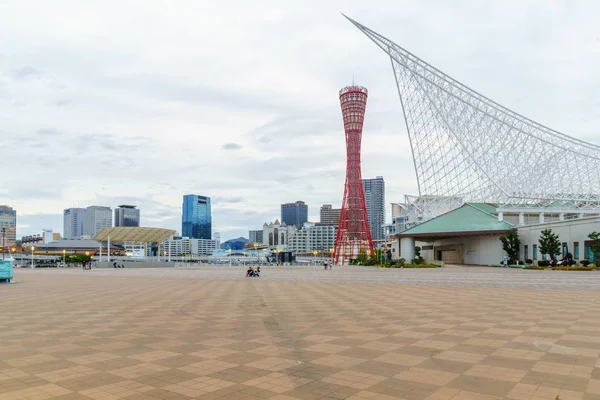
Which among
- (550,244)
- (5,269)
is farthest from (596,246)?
(5,269)

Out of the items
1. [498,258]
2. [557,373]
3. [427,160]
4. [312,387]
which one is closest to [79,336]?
[312,387]

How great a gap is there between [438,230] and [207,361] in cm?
5849

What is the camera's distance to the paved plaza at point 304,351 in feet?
20.5

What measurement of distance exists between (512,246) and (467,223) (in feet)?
28.8

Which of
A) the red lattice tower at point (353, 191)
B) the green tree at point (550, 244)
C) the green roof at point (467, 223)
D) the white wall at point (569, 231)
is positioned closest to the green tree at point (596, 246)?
the white wall at point (569, 231)

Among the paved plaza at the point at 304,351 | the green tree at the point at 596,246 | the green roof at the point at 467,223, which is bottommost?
the paved plaza at the point at 304,351

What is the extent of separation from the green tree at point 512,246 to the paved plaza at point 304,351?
131 feet

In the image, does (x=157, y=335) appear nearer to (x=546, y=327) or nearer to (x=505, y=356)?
(x=505, y=356)

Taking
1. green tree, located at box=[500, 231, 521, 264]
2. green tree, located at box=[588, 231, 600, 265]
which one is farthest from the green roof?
green tree, located at box=[588, 231, 600, 265]

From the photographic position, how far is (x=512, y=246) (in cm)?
5234

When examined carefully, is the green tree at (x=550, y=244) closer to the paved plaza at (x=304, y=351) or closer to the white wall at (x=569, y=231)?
the white wall at (x=569, y=231)

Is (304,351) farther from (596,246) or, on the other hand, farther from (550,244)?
(550,244)

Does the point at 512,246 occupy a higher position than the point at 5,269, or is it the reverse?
the point at 512,246

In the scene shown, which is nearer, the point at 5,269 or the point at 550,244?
the point at 5,269
